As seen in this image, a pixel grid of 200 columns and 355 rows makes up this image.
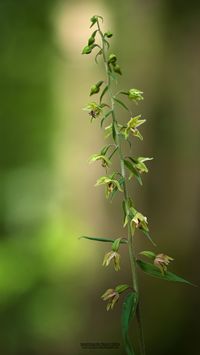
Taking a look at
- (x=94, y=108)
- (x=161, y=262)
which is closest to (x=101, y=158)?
(x=94, y=108)

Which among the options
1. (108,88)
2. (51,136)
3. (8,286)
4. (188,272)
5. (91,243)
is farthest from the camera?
(51,136)

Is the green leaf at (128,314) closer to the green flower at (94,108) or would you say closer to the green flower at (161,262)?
the green flower at (161,262)

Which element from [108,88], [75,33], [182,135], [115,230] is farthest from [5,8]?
[108,88]

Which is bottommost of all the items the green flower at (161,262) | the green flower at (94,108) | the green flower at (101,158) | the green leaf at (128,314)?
the green leaf at (128,314)

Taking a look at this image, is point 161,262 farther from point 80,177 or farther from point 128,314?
point 80,177

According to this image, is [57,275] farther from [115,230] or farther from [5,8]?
[5,8]

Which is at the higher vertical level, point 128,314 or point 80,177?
point 80,177

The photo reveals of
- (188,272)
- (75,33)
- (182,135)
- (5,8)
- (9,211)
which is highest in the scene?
(5,8)

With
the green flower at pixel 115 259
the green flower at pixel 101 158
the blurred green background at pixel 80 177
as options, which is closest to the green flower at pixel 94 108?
the green flower at pixel 101 158
